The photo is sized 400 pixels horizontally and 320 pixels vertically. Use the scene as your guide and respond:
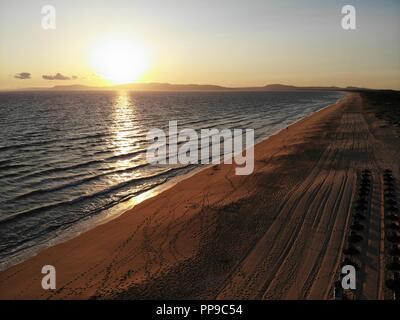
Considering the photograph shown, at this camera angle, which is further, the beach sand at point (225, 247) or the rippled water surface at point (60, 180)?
the rippled water surface at point (60, 180)

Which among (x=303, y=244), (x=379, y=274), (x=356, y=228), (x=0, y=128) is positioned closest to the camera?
(x=379, y=274)

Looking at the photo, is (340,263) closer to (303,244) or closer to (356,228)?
(303,244)

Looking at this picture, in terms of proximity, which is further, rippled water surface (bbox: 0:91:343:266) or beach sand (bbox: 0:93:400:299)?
rippled water surface (bbox: 0:91:343:266)

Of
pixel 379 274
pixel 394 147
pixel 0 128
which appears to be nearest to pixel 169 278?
pixel 379 274

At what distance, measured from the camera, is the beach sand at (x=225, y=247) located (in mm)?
9562

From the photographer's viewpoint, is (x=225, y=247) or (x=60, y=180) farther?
(x=60, y=180)

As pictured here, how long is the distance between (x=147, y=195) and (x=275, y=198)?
22.2ft

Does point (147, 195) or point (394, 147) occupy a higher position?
point (394, 147)

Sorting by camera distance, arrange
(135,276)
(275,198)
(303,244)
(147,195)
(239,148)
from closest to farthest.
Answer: (135,276) → (303,244) → (275,198) → (147,195) → (239,148)

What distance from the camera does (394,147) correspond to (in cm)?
2581

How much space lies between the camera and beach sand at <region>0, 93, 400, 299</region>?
31.4 feet

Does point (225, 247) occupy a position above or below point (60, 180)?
below

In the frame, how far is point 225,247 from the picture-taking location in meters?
11.8

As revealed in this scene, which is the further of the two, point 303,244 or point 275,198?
point 275,198
